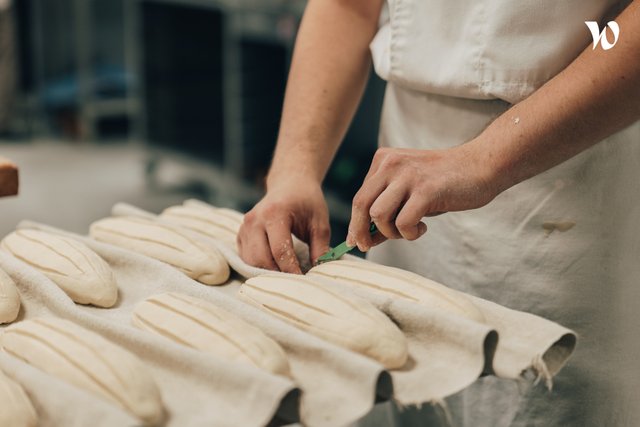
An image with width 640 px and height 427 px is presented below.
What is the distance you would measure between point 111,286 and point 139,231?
188 millimetres

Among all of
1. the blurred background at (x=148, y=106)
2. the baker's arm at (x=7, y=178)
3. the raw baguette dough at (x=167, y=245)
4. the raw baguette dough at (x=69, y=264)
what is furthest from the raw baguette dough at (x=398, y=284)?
the blurred background at (x=148, y=106)

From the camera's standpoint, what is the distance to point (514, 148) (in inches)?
42.8

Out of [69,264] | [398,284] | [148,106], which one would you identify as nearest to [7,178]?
[69,264]

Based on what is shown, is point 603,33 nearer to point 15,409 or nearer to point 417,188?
point 417,188

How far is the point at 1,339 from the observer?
0.97 m

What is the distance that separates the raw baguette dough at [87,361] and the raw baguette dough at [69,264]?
13 cm

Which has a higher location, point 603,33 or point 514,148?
point 603,33

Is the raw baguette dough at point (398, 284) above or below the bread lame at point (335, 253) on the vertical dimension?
above

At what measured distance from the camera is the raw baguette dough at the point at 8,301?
41.6 inches

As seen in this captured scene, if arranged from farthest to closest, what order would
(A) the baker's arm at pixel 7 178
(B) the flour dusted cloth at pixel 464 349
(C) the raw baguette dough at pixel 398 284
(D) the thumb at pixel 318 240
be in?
(A) the baker's arm at pixel 7 178 → (D) the thumb at pixel 318 240 → (C) the raw baguette dough at pixel 398 284 → (B) the flour dusted cloth at pixel 464 349

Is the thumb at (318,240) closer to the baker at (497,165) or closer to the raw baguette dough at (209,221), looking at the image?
the baker at (497,165)

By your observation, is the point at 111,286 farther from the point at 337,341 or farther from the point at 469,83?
the point at 469,83

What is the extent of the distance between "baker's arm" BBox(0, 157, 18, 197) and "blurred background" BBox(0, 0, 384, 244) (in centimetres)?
158

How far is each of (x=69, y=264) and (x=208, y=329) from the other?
12.4 inches
